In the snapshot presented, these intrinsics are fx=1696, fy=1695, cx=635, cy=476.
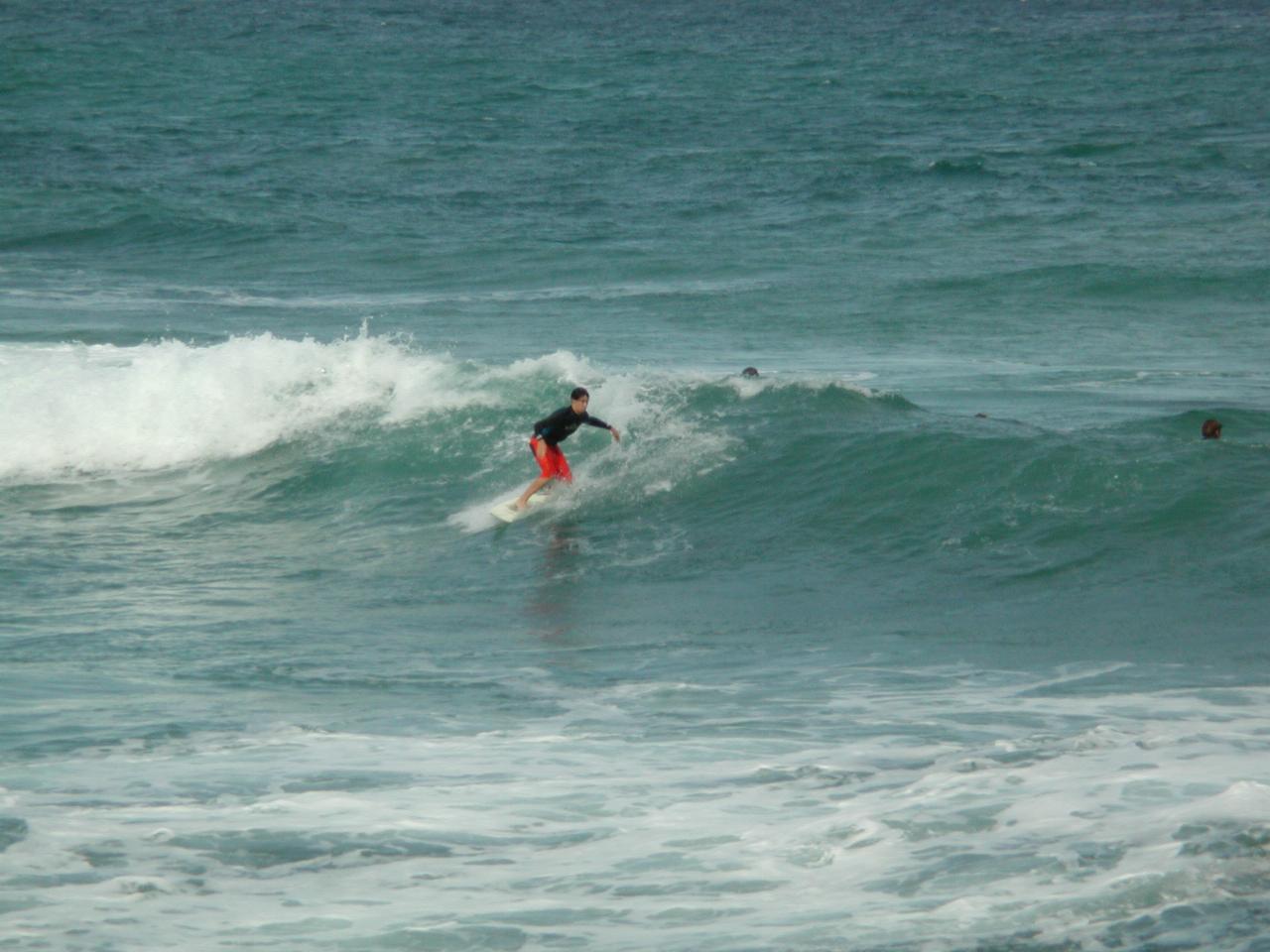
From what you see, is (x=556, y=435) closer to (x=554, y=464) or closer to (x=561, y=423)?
(x=561, y=423)

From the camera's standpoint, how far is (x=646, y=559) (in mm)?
13359

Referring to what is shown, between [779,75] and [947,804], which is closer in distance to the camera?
[947,804]

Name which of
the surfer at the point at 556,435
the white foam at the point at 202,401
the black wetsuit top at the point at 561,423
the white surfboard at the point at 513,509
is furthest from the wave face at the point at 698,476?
the black wetsuit top at the point at 561,423

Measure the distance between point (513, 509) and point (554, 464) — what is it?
540 millimetres

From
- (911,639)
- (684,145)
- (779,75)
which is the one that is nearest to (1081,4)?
(779,75)

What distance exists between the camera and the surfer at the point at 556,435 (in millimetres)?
14375

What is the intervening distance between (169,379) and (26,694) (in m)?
10.1

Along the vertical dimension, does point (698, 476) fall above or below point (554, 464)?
below

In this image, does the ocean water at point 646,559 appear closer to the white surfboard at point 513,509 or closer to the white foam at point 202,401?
the white foam at point 202,401

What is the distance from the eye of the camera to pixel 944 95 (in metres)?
48.5

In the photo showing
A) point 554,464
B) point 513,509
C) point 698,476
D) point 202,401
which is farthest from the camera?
point 202,401

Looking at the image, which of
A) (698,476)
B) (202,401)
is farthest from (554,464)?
(202,401)

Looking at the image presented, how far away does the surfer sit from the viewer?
47.2ft

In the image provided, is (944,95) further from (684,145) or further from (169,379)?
(169,379)
